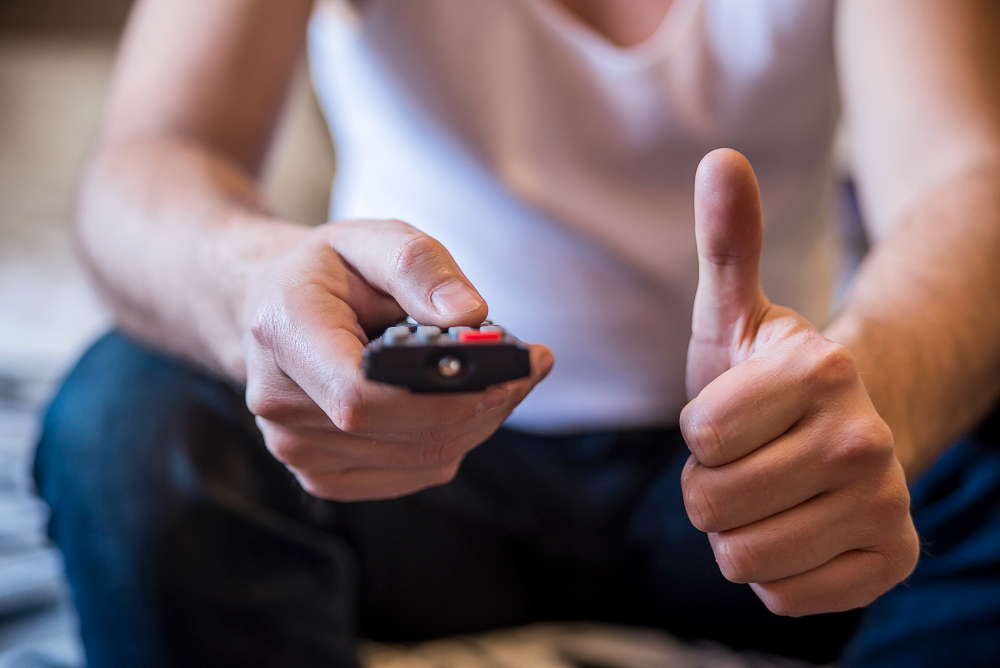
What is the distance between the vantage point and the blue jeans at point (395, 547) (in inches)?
15.2

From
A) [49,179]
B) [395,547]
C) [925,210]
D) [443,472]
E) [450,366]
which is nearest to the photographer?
[450,366]

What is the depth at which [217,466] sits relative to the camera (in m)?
0.43

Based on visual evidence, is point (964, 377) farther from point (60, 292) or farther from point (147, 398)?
point (60, 292)

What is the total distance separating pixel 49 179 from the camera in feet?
3.43

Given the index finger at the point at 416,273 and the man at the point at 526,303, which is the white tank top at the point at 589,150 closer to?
the man at the point at 526,303

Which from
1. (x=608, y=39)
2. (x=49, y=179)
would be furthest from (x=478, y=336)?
(x=49, y=179)

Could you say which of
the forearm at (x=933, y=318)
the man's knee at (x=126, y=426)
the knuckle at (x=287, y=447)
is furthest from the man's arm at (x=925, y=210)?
the man's knee at (x=126, y=426)

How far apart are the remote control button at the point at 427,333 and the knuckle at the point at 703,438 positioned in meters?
0.09

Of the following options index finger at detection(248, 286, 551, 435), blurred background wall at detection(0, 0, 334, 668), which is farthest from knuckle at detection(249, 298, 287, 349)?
blurred background wall at detection(0, 0, 334, 668)

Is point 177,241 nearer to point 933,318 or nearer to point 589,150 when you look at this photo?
point 589,150

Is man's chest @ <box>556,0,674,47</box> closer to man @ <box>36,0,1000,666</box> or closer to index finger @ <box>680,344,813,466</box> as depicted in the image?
man @ <box>36,0,1000,666</box>

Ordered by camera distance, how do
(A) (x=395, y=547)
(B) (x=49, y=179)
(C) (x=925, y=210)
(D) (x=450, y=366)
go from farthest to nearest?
(B) (x=49, y=179) → (A) (x=395, y=547) → (C) (x=925, y=210) → (D) (x=450, y=366)

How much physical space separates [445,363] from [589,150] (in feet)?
1.09

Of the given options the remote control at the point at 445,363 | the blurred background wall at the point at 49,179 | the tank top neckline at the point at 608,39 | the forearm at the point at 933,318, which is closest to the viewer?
the remote control at the point at 445,363
